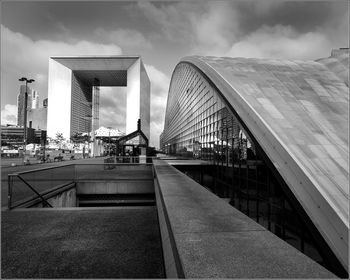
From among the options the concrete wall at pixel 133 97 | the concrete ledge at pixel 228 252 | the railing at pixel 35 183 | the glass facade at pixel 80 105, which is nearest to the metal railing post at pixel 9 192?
the railing at pixel 35 183

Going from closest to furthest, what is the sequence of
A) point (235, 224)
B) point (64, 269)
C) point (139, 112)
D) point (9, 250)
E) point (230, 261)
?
1. point (230, 261)
2. point (64, 269)
3. point (235, 224)
4. point (9, 250)
5. point (139, 112)

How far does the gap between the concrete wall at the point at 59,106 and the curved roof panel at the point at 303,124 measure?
7823 cm

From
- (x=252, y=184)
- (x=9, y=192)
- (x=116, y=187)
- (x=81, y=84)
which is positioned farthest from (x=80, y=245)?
(x=81, y=84)

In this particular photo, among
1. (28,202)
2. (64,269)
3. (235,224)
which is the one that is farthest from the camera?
(28,202)

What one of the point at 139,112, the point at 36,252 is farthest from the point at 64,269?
the point at 139,112

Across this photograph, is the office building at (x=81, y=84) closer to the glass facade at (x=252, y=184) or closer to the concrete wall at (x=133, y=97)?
the concrete wall at (x=133, y=97)

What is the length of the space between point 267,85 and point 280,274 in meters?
14.3

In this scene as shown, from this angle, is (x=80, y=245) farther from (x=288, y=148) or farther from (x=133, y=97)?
(x=133, y=97)

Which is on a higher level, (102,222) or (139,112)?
(139,112)

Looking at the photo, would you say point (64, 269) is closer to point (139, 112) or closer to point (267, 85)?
point (267, 85)

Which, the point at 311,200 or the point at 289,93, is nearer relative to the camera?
the point at 311,200

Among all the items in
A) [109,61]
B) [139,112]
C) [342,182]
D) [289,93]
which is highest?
[109,61]

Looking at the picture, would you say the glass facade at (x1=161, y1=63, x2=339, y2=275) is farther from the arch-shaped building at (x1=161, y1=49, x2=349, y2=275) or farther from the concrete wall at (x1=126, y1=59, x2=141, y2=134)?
the concrete wall at (x1=126, y1=59, x2=141, y2=134)

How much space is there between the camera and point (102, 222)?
714cm
